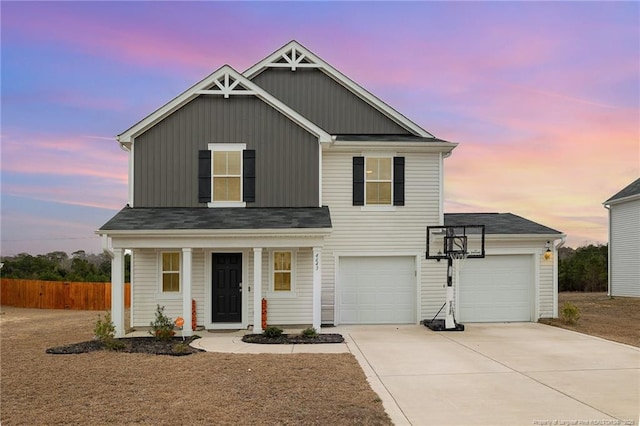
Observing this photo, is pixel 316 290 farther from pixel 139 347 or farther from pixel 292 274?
pixel 139 347

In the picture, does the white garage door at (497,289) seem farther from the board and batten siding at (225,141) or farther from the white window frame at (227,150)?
the white window frame at (227,150)

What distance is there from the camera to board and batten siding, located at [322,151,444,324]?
16609 mm

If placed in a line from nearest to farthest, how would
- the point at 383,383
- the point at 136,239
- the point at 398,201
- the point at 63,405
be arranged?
the point at 63,405 → the point at 383,383 → the point at 136,239 → the point at 398,201

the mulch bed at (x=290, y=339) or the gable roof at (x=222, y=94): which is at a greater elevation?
the gable roof at (x=222, y=94)

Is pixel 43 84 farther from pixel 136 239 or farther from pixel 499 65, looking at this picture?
pixel 499 65

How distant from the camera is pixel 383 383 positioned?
9.00m

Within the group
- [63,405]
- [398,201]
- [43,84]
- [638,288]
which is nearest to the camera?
[63,405]

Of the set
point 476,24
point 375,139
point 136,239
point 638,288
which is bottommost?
point 638,288

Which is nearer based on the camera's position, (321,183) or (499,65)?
(321,183)

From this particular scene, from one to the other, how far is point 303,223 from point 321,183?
2090 mm

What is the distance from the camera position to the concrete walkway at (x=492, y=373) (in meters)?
7.34

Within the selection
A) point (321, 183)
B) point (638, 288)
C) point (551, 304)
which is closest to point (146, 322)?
point (321, 183)

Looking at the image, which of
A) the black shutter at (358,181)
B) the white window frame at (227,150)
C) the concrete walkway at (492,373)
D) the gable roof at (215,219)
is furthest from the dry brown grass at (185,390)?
the black shutter at (358,181)

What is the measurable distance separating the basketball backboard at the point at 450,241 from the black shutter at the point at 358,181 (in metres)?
2.24
